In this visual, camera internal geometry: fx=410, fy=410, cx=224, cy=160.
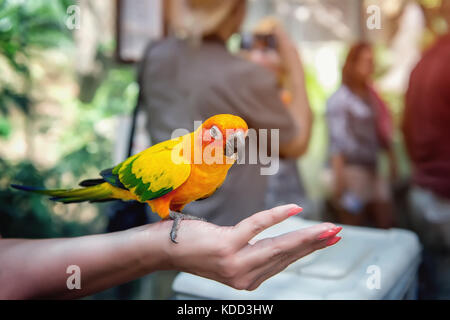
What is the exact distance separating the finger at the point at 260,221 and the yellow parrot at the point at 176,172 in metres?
0.05

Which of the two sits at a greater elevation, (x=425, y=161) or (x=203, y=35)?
(x=203, y=35)

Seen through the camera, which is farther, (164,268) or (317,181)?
(317,181)

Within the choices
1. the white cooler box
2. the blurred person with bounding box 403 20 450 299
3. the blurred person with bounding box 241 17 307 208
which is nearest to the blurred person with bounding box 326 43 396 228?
the blurred person with bounding box 403 20 450 299

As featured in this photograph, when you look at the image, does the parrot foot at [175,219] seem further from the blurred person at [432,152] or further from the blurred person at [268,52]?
the blurred person at [432,152]

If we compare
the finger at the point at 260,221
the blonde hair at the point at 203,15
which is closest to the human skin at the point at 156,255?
the finger at the point at 260,221

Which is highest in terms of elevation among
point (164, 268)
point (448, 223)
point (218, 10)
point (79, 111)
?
point (218, 10)

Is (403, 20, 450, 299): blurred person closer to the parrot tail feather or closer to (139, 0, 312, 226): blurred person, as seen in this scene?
(139, 0, 312, 226): blurred person

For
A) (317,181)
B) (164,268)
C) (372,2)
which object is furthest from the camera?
(317,181)

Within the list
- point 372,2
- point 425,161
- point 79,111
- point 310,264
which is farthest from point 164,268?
point 425,161

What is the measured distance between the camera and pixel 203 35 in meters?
0.49

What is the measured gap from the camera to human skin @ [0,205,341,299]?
1.26ft

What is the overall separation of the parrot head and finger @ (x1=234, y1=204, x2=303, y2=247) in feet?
0.20

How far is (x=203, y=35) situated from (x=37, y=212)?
1.08 ft

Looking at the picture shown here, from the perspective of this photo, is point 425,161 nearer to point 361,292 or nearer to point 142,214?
point 361,292
